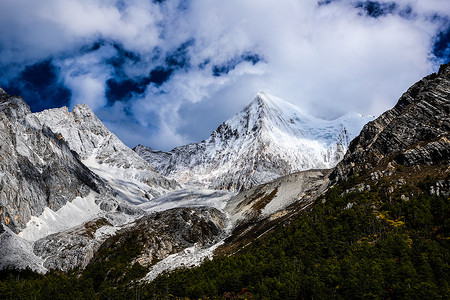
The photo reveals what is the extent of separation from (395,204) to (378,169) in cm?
3583

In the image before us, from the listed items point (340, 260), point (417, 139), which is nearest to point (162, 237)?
point (340, 260)

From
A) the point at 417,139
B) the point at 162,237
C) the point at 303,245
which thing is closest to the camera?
the point at 303,245

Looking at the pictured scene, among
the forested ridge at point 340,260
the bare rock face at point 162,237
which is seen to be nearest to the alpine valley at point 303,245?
the forested ridge at point 340,260

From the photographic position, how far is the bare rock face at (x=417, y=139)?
138 metres

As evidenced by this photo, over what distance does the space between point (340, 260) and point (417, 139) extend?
289 ft

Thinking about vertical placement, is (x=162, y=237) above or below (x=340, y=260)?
above

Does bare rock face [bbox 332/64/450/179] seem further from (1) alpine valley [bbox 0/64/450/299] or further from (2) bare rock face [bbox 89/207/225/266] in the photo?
(2) bare rock face [bbox 89/207/225/266]

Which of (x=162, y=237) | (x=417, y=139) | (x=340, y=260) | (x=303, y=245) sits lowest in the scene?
(x=340, y=260)

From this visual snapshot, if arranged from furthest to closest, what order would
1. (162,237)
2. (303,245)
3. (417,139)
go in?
(162,237)
(417,139)
(303,245)

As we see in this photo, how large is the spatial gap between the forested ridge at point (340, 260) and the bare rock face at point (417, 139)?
922 cm

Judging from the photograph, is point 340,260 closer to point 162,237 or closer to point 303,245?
point 303,245

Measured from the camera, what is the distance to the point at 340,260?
98750 mm

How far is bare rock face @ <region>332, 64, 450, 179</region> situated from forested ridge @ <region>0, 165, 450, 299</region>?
922cm

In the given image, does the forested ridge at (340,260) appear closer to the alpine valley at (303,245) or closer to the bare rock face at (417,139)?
the alpine valley at (303,245)
